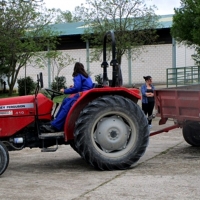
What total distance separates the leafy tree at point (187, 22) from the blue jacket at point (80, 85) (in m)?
16.7

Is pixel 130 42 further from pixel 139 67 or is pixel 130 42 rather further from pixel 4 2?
pixel 4 2

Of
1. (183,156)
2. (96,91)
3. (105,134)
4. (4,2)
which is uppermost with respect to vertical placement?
(4,2)

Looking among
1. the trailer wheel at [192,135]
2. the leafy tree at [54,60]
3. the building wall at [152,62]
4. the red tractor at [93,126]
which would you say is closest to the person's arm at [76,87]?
the red tractor at [93,126]

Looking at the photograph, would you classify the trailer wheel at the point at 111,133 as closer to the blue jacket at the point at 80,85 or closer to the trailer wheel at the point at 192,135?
the blue jacket at the point at 80,85

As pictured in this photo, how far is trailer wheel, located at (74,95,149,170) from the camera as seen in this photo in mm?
8383

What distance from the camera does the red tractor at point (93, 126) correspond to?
8.45 m

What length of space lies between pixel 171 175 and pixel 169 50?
32.9 meters

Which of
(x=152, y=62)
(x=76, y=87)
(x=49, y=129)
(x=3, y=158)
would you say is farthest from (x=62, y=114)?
(x=152, y=62)

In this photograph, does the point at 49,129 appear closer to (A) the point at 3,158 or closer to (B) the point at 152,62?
(A) the point at 3,158

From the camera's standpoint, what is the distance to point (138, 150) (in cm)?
866

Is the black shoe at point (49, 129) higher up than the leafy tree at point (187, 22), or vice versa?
the leafy tree at point (187, 22)

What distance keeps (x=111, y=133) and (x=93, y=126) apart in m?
0.34

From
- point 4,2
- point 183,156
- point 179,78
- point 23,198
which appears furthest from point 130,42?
Answer: point 23,198

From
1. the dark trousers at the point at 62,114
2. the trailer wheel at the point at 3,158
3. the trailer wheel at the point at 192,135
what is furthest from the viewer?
the trailer wheel at the point at 192,135
